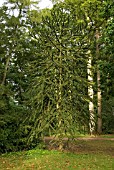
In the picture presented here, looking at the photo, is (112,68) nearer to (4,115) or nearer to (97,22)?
(4,115)

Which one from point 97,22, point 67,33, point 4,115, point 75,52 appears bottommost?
point 4,115

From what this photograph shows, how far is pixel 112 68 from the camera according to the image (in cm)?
1432

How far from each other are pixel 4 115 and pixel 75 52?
467 cm

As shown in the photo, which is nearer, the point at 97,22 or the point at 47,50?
the point at 47,50

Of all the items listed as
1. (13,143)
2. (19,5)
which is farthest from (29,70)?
(19,5)

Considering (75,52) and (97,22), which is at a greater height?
(97,22)

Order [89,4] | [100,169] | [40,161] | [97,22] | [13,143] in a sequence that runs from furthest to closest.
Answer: [97,22]
[89,4]
[13,143]
[40,161]
[100,169]

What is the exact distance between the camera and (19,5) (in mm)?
22078

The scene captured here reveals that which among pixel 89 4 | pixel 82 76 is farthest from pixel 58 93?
pixel 89 4

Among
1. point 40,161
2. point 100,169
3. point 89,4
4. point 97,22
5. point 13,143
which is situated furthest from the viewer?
point 97,22

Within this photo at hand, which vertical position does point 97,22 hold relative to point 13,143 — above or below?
above

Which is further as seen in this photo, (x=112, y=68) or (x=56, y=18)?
(x=112, y=68)

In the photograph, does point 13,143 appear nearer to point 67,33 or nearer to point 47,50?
point 47,50

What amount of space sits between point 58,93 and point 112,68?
12.4 ft
